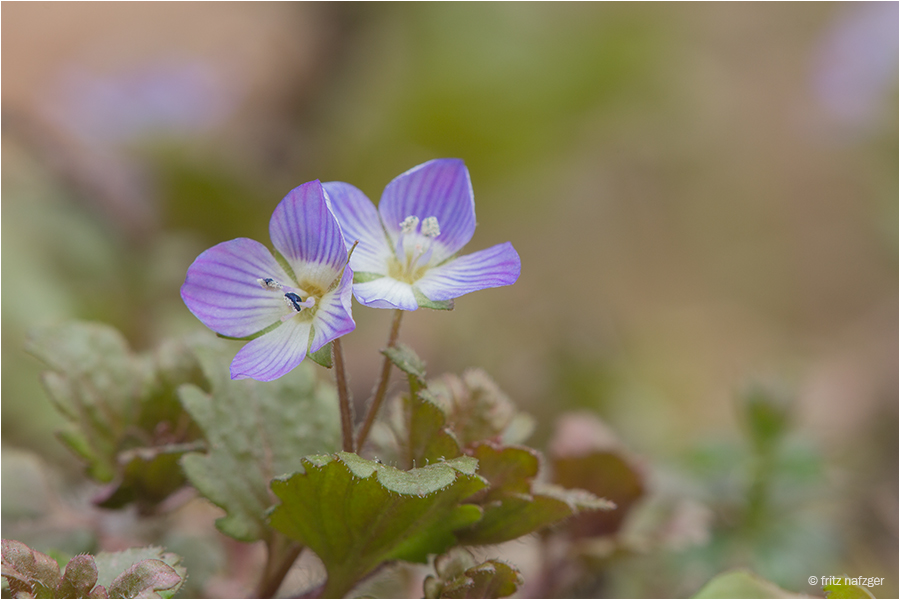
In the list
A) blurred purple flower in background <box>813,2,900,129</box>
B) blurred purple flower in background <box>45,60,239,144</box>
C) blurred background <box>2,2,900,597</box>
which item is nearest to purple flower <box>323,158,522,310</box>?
blurred background <box>2,2,900,597</box>

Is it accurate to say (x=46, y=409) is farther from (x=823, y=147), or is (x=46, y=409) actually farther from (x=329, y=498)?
(x=823, y=147)

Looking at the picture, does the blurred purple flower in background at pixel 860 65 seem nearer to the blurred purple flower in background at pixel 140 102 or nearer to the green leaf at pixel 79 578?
the blurred purple flower in background at pixel 140 102

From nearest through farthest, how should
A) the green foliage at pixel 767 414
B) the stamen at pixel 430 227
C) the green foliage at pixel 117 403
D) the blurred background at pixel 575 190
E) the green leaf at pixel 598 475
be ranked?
the stamen at pixel 430 227 < the green foliage at pixel 117 403 < the green leaf at pixel 598 475 < the green foliage at pixel 767 414 < the blurred background at pixel 575 190

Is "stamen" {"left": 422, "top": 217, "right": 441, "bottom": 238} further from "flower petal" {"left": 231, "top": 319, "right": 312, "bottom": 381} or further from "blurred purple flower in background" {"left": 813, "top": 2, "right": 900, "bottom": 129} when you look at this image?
"blurred purple flower in background" {"left": 813, "top": 2, "right": 900, "bottom": 129}

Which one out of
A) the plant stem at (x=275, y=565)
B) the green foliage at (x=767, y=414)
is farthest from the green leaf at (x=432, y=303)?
the green foliage at (x=767, y=414)

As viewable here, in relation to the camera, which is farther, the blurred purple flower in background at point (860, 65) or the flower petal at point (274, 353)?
the blurred purple flower in background at point (860, 65)

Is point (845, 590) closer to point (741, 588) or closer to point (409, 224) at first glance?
point (741, 588)

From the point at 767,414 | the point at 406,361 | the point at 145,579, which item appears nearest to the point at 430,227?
the point at 406,361
